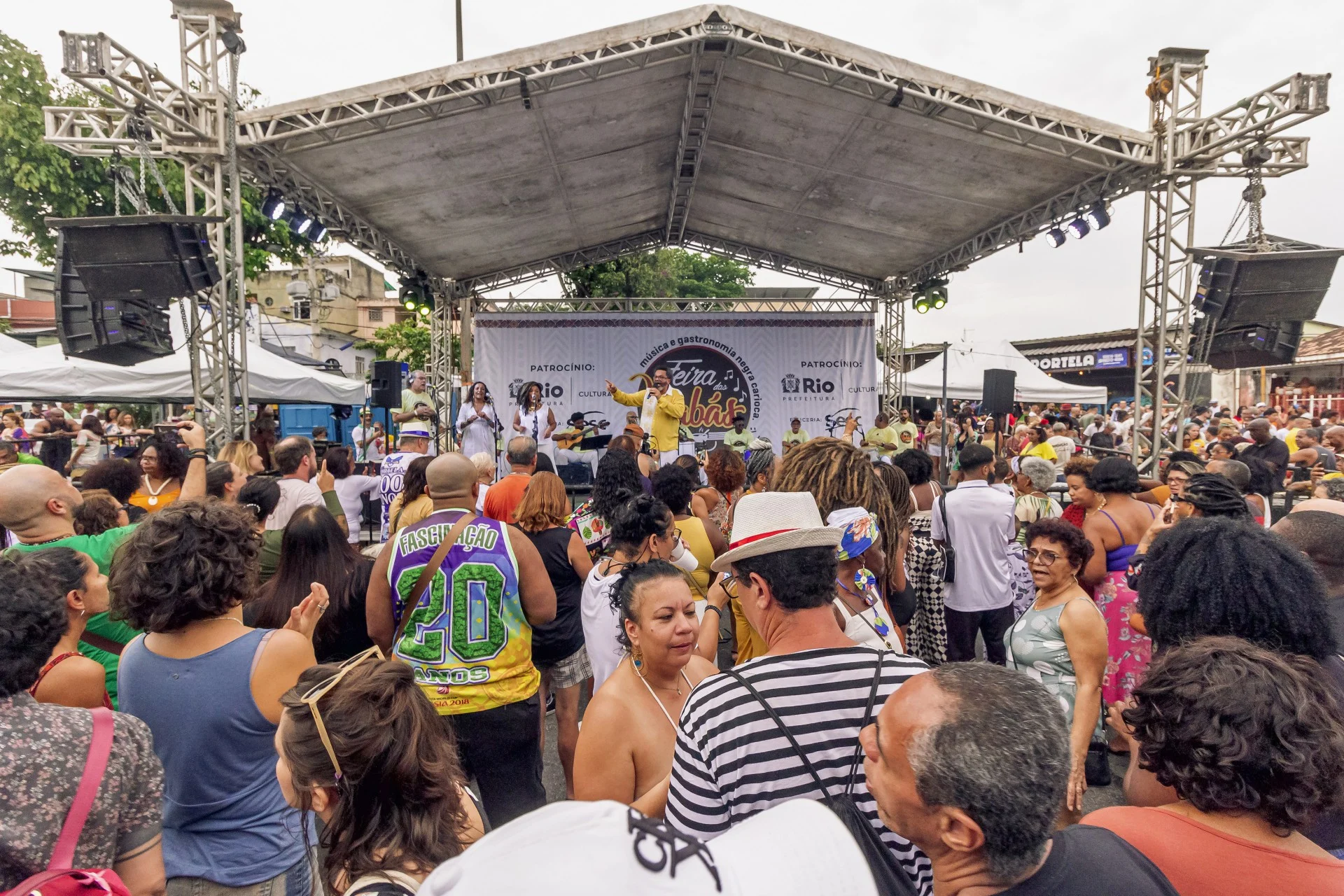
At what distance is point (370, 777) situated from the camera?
1421 mm

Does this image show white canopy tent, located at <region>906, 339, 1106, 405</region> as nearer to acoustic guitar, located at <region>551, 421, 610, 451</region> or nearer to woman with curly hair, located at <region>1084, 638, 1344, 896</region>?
acoustic guitar, located at <region>551, 421, 610, 451</region>

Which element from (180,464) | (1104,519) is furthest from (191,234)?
(1104,519)

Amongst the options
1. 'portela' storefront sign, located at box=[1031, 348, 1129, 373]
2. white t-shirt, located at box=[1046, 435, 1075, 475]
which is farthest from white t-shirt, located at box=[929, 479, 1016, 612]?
'portela' storefront sign, located at box=[1031, 348, 1129, 373]

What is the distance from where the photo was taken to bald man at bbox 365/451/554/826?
9.26 feet

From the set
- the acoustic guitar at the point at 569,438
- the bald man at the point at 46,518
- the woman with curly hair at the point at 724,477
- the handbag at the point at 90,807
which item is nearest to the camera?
the handbag at the point at 90,807

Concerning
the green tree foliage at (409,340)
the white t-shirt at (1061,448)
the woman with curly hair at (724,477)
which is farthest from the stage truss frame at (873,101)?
the green tree foliage at (409,340)

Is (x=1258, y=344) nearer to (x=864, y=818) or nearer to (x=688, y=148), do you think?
(x=688, y=148)

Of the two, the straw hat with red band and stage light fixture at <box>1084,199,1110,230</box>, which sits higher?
stage light fixture at <box>1084,199,1110,230</box>

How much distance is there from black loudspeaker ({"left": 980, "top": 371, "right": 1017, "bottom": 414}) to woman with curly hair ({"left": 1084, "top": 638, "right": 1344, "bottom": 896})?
11956 mm

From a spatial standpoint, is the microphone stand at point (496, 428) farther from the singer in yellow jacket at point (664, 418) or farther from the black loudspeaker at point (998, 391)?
the black loudspeaker at point (998, 391)

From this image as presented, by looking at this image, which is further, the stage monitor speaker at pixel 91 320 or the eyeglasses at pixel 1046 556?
the stage monitor speaker at pixel 91 320

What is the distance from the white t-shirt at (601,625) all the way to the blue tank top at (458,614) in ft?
1.32

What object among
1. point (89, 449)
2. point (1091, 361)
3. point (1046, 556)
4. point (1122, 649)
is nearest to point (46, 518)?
point (1046, 556)

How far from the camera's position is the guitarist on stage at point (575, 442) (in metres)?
13.2
